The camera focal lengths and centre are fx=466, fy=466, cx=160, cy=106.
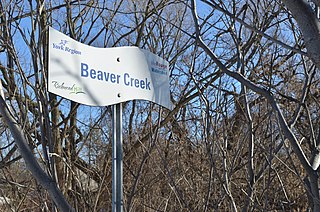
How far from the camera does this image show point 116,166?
7.06ft

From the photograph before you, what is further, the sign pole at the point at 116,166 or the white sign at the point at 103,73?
the sign pole at the point at 116,166

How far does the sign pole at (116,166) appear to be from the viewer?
210 cm

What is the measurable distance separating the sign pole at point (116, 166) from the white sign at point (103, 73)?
4.2 inches

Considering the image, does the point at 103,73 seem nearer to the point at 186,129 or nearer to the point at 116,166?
the point at 116,166

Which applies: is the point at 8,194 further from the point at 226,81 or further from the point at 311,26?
the point at 311,26

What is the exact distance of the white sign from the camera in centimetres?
196

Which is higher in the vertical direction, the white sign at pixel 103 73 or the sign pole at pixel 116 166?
the white sign at pixel 103 73

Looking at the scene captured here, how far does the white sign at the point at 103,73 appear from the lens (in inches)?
77.1

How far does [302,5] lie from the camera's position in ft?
3.70

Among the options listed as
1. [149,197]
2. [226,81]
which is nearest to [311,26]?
[149,197]

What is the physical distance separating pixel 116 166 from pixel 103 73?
1.42 feet

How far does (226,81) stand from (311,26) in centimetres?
333

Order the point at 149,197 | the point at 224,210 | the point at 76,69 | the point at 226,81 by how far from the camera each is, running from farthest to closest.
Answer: the point at 226,81
the point at 149,197
the point at 224,210
the point at 76,69

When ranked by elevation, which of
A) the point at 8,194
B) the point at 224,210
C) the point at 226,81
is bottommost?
the point at 224,210
